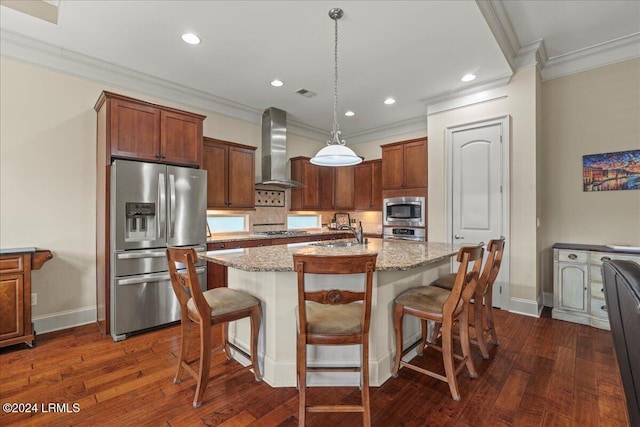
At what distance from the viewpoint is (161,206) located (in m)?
3.14

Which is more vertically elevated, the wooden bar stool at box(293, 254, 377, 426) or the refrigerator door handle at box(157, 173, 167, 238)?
the refrigerator door handle at box(157, 173, 167, 238)

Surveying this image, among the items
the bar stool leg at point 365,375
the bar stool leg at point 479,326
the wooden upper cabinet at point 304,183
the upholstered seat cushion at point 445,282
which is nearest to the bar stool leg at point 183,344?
the bar stool leg at point 365,375

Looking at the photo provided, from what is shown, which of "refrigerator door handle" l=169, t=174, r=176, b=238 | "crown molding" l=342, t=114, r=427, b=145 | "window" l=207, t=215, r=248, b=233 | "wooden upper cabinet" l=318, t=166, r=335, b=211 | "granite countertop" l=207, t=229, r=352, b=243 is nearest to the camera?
"refrigerator door handle" l=169, t=174, r=176, b=238

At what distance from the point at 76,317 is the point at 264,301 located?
→ 2534 mm

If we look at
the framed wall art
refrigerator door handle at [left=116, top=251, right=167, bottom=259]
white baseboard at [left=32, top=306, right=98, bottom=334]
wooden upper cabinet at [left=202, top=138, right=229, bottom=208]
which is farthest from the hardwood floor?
wooden upper cabinet at [left=202, top=138, right=229, bottom=208]

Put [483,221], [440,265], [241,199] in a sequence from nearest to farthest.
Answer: [440,265]
[483,221]
[241,199]

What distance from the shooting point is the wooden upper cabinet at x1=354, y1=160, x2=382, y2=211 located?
5.67 meters

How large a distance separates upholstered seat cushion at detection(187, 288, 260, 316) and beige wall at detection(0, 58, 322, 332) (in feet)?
6.87

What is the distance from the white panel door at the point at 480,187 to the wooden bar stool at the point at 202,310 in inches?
109

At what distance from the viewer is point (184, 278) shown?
1.92 meters

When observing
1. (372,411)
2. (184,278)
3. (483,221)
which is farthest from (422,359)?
(483,221)

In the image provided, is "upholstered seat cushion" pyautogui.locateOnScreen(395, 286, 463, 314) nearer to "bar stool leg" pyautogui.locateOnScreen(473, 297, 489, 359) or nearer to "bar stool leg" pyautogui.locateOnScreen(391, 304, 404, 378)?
"bar stool leg" pyautogui.locateOnScreen(391, 304, 404, 378)

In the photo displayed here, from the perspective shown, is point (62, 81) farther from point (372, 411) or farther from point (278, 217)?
point (372, 411)

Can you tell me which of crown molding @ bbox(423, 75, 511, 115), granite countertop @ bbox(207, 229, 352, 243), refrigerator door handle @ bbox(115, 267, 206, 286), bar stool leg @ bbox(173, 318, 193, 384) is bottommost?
bar stool leg @ bbox(173, 318, 193, 384)
